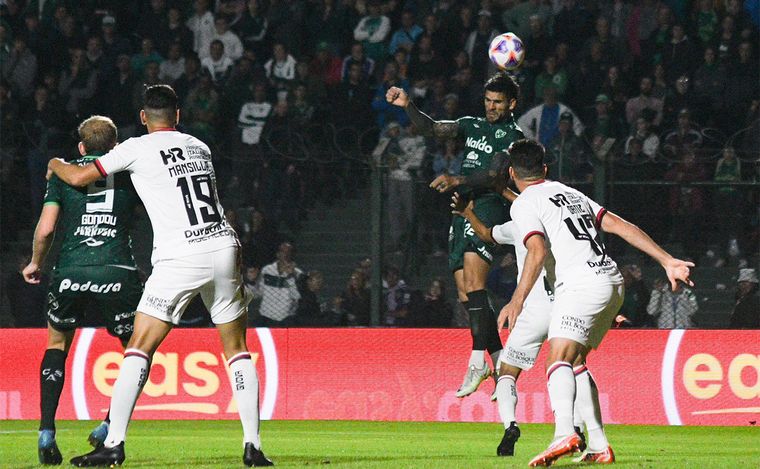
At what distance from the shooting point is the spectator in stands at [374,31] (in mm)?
18250

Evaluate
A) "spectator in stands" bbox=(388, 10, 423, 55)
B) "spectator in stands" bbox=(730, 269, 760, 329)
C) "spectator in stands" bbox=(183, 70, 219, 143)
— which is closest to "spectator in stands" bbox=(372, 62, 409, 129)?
"spectator in stands" bbox=(388, 10, 423, 55)

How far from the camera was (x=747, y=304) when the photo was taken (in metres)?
14.0

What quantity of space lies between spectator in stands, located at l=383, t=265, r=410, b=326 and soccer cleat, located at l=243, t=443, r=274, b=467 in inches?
265

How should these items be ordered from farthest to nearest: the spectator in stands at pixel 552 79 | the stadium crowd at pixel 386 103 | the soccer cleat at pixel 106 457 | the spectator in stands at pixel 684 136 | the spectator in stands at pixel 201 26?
the spectator in stands at pixel 201 26
the spectator in stands at pixel 552 79
the spectator in stands at pixel 684 136
the stadium crowd at pixel 386 103
the soccer cleat at pixel 106 457

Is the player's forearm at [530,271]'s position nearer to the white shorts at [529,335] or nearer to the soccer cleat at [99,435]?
the white shorts at [529,335]

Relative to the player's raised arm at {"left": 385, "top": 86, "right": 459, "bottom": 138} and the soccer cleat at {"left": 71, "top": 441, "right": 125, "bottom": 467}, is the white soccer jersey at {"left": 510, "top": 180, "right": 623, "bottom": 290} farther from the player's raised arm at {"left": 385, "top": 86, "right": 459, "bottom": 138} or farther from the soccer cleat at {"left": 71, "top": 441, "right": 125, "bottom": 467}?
the soccer cleat at {"left": 71, "top": 441, "right": 125, "bottom": 467}

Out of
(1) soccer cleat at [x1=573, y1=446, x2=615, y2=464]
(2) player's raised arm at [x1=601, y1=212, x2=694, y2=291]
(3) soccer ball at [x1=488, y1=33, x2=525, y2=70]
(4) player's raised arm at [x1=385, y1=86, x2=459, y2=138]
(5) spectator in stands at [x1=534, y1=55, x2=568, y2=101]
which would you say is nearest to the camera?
(2) player's raised arm at [x1=601, y1=212, x2=694, y2=291]

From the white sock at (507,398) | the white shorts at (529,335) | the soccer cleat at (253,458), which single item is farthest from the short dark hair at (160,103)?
the white sock at (507,398)

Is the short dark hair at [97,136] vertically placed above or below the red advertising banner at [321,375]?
above

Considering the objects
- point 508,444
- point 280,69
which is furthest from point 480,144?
point 280,69

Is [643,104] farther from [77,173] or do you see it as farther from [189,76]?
[77,173]

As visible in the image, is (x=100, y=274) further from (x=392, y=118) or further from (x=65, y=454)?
(x=392, y=118)

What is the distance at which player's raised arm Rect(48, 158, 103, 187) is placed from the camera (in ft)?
25.1

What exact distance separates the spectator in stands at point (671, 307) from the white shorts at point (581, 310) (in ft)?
20.5
